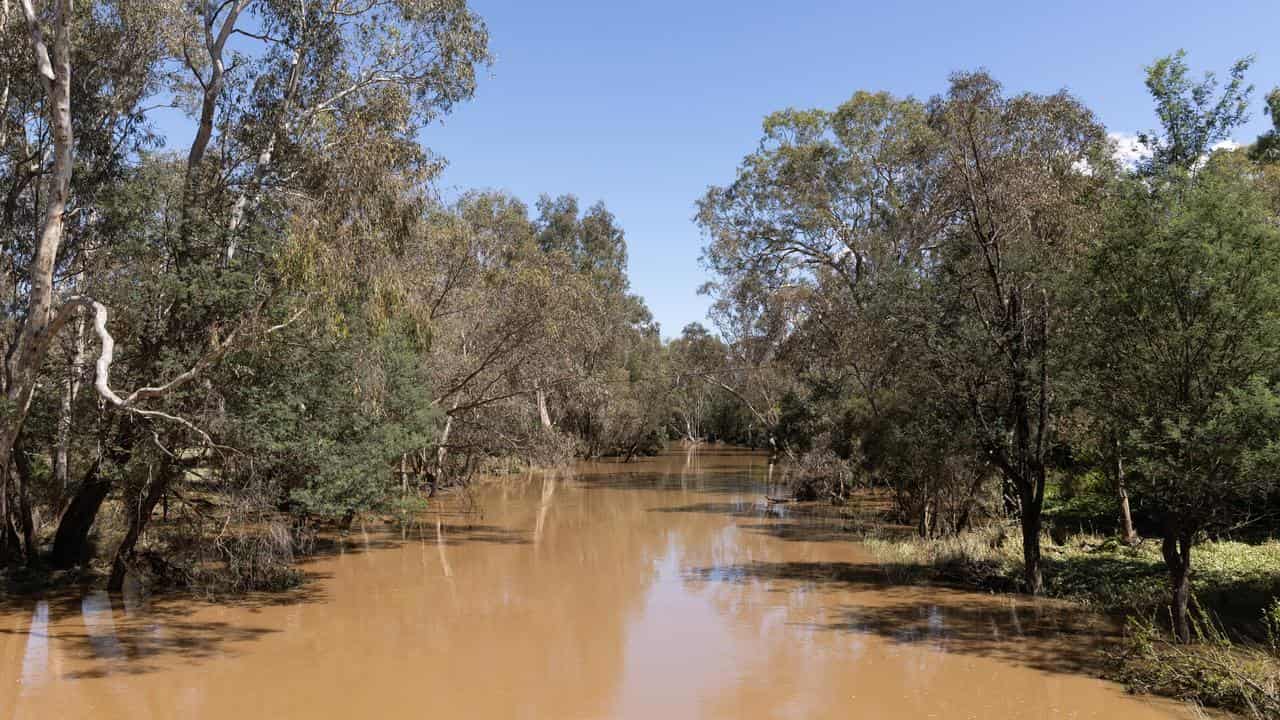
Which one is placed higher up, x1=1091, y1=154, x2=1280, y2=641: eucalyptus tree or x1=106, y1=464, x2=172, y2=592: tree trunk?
x1=1091, y1=154, x2=1280, y2=641: eucalyptus tree

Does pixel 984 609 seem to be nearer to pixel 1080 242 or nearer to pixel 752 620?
pixel 752 620

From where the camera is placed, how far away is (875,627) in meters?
11.2

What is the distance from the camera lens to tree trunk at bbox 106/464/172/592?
11203mm

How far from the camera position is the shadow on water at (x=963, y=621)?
968cm

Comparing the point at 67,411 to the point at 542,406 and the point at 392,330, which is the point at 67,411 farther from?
the point at 542,406

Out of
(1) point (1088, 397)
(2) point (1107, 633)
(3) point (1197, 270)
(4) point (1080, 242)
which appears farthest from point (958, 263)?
(2) point (1107, 633)

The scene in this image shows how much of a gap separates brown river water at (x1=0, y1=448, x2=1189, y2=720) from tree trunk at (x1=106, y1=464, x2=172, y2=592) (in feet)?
1.00

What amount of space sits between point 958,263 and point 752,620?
21.6ft

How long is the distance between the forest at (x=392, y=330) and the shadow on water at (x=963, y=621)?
0.69 metres

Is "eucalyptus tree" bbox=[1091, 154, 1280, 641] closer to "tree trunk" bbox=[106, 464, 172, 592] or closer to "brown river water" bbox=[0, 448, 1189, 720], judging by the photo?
"brown river water" bbox=[0, 448, 1189, 720]

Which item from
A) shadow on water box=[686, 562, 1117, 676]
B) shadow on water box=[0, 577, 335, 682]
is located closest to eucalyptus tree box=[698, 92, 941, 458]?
shadow on water box=[686, 562, 1117, 676]

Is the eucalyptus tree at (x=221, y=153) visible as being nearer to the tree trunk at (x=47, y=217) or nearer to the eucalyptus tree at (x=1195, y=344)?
the tree trunk at (x=47, y=217)

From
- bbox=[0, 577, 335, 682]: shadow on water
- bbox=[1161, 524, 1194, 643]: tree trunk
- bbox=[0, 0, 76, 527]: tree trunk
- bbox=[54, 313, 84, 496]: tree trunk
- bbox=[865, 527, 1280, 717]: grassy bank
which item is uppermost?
bbox=[0, 0, 76, 527]: tree trunk

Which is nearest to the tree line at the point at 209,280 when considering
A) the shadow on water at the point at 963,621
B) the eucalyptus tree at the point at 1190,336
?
the shadow on water at the point at 963,621
